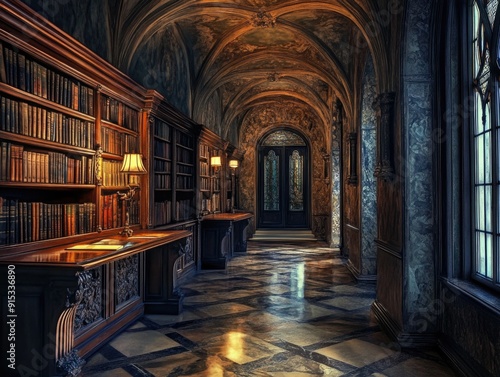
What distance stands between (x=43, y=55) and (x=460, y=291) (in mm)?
3831

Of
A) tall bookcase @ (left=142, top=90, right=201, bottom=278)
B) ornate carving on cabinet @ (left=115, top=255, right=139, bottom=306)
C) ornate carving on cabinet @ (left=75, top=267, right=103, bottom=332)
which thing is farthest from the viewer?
tall bookcase @ (left=142, top=90, right=201, bottom=278)

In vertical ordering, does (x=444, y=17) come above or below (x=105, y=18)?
below

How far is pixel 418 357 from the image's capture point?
13.0ft

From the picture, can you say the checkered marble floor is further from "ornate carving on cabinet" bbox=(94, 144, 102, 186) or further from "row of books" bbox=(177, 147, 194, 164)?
"row of books" bbox=(177, 147, 194, 164)

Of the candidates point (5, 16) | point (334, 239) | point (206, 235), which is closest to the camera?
point (5, 16)

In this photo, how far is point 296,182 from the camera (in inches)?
683

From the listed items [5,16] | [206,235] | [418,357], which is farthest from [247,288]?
[5,16]

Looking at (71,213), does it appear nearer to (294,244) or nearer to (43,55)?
(43,55)

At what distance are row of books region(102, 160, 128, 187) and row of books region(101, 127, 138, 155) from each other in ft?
0.43

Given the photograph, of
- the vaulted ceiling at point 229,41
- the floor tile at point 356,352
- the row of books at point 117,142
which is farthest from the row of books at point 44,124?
the floor tile at point 356,352

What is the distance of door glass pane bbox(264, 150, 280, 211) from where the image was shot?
17391 millimetres

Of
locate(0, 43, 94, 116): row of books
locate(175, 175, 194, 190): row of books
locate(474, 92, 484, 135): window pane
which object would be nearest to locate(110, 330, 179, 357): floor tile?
locate(0, 43, 94, 116): row of books

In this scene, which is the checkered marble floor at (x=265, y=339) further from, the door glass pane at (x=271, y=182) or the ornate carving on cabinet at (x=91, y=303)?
the door glass pane at (x=271, y=182)

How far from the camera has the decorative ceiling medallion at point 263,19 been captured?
24.0ft
